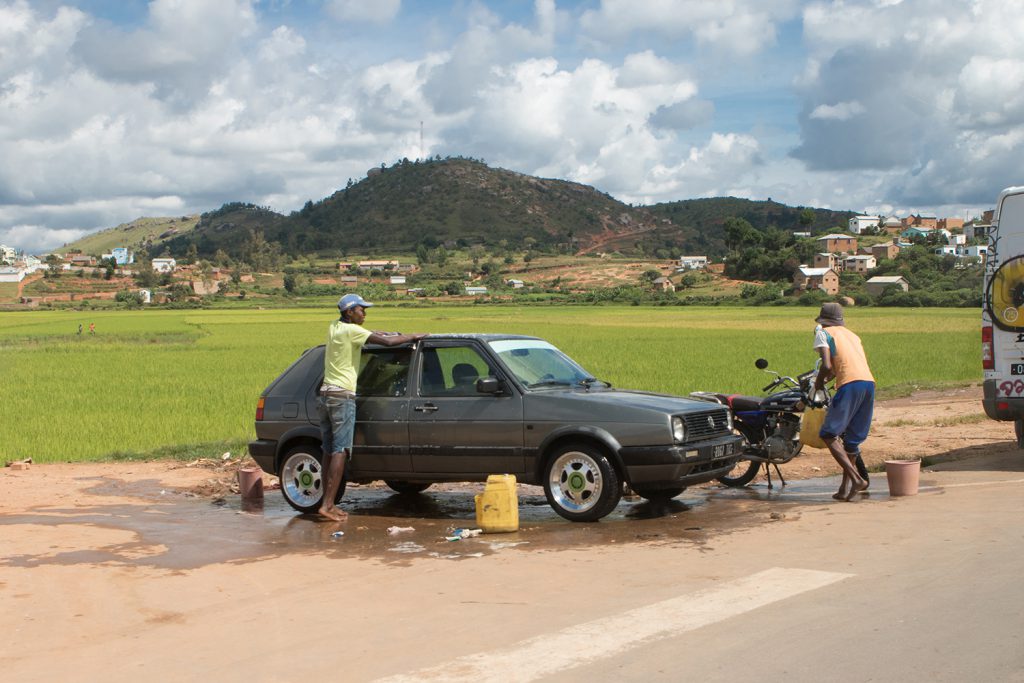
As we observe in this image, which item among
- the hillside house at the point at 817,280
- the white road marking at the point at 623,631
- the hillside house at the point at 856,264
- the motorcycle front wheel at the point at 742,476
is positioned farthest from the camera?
the hillside house at the point at 856,264

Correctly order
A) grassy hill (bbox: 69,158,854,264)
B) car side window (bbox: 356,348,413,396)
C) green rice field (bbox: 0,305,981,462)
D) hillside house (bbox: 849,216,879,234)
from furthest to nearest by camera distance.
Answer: hillside house (bbox: 849,216,879,234) → grassy hill (bbox: 69,158,854,264) → green rice field (bbox: 0,305,981,462) → car side window (bbox: 356,348,413,396)

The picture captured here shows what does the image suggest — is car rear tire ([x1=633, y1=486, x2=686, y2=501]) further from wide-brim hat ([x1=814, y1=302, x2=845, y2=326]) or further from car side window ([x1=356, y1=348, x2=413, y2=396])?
car side window ([x1=356, y1=348, x2=413, y2=396])

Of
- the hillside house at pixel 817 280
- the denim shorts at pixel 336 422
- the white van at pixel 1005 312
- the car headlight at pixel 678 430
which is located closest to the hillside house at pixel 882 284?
the hillside house at pixel 817 280

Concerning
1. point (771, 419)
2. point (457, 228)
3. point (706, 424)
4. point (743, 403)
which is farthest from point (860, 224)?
point (706, 424)

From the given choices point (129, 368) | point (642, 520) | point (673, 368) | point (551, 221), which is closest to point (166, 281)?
point (551, 221)

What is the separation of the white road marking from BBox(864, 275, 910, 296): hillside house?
84455 millimetres

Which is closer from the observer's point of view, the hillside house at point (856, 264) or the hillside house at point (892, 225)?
the hillside house at point (856, 264)

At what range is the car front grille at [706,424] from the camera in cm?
957

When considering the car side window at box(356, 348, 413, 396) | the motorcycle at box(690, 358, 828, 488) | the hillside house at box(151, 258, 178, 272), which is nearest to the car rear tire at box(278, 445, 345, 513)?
the car side window at box(356, 348, 413, 396)

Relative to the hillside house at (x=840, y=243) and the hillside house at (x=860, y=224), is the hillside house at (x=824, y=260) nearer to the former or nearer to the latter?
the hillside house at (x=840, y=243)

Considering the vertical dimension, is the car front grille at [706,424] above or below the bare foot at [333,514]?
above

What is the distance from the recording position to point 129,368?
33.4 metres

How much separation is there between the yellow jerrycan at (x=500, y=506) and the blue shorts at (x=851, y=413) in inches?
123

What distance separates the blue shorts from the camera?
994 cm
